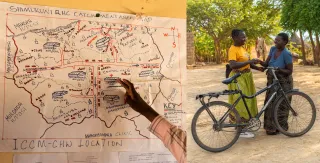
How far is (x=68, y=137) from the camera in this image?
1.45 meters

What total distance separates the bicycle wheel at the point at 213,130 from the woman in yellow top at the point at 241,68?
0.18 meters

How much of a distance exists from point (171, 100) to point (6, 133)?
0.69 m

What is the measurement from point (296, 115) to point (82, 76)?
379cm

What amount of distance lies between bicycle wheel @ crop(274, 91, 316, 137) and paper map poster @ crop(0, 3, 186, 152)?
3192mm

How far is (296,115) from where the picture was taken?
15.1 feet

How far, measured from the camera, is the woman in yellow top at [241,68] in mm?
4285

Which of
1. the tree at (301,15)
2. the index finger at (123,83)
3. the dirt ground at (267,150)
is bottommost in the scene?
the dirt ground at (267,150)

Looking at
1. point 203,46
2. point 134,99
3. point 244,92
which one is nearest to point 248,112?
point 244,92

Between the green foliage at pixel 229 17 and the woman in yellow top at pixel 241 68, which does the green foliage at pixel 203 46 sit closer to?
the green foliage at pixel 229 17

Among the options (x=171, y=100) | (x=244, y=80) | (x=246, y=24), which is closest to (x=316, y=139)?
(x=244, y=80)

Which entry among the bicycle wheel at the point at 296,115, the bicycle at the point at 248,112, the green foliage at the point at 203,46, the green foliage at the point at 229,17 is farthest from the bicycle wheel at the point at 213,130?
the green foliage at the point at 203,46

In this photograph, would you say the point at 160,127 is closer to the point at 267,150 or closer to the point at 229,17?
the point at 267,150

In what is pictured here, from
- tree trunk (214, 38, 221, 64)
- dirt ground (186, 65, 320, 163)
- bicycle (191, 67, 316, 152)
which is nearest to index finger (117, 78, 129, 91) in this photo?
bicycle (191, 67, 316, 152)

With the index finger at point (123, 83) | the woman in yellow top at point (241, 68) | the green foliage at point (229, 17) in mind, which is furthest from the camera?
the green foliage at point (229, 17)
